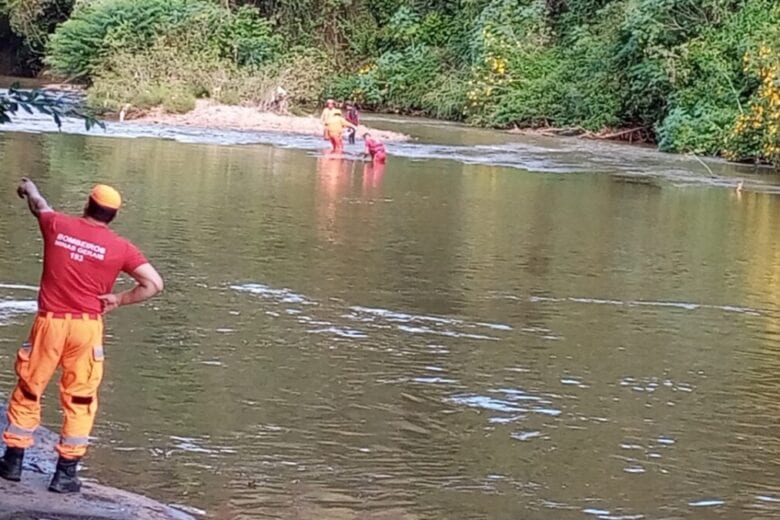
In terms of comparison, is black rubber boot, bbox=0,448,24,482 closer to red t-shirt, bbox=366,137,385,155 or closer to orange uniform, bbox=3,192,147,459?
orange uniform, bbox=3,192,147,459

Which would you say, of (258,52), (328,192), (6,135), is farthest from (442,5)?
(328,192)

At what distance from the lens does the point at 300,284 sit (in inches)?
516

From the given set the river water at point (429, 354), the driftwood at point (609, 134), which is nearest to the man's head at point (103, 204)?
the river water at point (429, 354)

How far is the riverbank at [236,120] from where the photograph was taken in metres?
34.1

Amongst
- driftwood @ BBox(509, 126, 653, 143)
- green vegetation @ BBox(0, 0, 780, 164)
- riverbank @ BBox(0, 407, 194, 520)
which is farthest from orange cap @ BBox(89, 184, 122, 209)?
driftwood @ BBox(509, 126, 653, 143)

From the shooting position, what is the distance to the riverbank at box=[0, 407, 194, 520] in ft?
20.7

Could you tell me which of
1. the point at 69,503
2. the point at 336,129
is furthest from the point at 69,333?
the point at 336,129

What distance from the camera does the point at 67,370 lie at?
21.3 ft

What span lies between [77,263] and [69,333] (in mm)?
317

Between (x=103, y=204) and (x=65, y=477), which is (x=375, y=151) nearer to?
(x=103, y=204)

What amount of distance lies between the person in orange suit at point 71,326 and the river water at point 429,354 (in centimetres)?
80

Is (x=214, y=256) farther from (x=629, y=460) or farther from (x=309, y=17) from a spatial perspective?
(x=309, y=17)

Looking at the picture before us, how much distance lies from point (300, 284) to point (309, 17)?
130ft

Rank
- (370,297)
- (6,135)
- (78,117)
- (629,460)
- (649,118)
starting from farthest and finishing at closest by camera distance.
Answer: (649,118), (6,135), (370,297), (629,460), (78,117)
